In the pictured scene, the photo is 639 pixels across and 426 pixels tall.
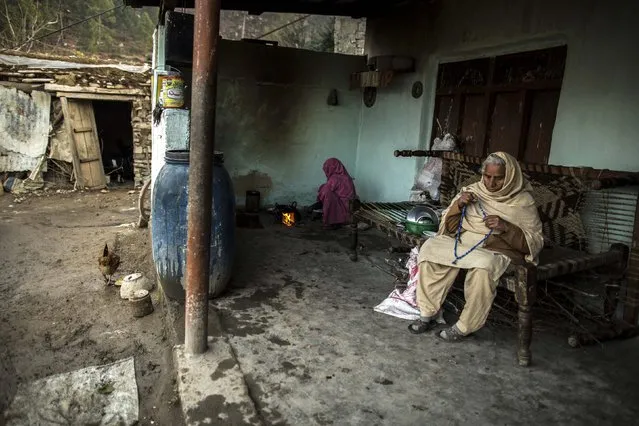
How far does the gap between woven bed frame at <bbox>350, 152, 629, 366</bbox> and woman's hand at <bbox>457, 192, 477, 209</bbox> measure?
0.55m

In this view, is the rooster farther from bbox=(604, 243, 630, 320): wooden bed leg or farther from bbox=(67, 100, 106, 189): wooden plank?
bbox=(67, 100, 106, 189): wooden plank

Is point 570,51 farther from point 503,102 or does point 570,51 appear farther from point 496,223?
point 496,223

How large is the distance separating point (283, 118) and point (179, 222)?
Answer: 156 inches

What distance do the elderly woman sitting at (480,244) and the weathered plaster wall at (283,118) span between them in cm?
423

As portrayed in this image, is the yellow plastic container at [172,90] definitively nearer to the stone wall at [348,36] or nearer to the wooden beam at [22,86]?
the wooden beam at [22,86]

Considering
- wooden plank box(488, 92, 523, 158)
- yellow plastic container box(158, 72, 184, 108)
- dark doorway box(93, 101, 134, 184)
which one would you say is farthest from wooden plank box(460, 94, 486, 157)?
dark doorway box(93, 101, 134, 184)

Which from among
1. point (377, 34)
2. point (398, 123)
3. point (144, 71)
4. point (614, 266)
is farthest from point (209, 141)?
point (144, 71)

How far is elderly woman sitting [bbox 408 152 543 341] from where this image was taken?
306cm

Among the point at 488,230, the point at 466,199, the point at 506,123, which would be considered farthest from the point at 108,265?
the point at 506,123

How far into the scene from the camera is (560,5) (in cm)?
411

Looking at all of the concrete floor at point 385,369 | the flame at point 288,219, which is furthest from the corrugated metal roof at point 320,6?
the concrete floor at point 385,369

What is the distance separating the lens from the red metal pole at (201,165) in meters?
2.64

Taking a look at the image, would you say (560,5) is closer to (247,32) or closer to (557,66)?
(557,66)

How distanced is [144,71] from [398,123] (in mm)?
6784
